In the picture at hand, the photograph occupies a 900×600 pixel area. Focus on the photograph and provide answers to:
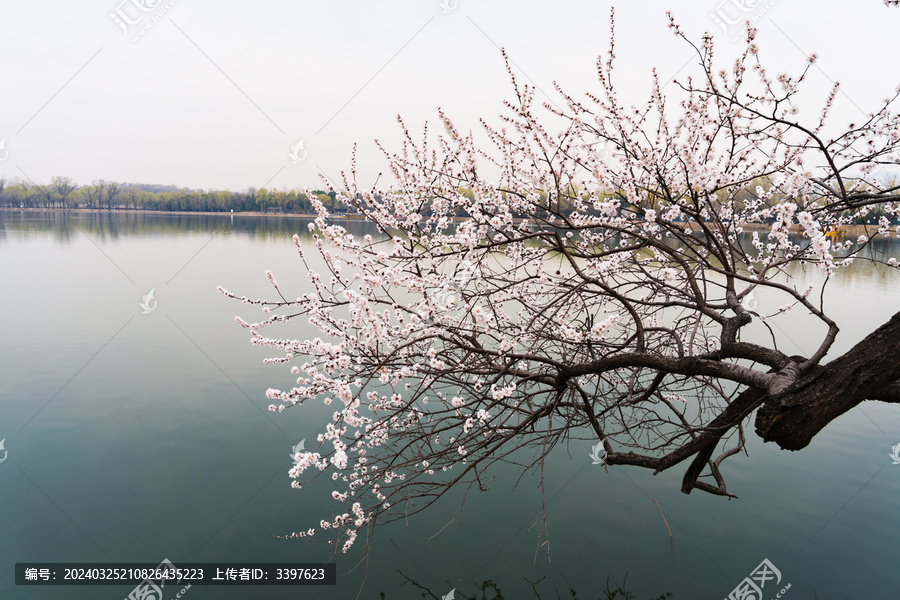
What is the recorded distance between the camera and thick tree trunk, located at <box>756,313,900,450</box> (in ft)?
8.76

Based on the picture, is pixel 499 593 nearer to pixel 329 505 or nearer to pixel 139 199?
pixel 329 505

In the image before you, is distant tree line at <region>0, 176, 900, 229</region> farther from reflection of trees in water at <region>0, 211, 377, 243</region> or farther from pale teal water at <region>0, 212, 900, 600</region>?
pale teal water at <region>0, 212, 900, 600</region>

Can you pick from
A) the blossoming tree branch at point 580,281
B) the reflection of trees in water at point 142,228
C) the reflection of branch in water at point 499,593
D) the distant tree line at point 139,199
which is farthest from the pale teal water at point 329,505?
the distant tree line at point 139,199

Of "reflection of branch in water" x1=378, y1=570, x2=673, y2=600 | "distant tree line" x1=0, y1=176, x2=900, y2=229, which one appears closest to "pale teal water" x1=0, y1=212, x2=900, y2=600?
"reflection of branch in water" x1=378, y1=570, x2=673, y2=600

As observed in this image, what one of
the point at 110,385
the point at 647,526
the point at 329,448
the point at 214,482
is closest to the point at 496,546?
the point at 647,526

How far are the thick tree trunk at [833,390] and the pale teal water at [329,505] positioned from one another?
3.48 metres

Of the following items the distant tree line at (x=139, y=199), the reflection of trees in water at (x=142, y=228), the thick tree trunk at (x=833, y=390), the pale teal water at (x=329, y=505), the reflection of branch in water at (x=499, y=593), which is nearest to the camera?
the thick tree trunk at (x=833, y=390)

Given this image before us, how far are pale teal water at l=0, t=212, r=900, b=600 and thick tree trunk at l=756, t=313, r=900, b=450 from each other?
11.4 feet

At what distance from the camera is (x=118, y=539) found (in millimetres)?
5969

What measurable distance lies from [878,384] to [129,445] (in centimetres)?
932

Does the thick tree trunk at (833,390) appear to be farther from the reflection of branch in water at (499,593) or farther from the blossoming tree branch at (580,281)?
the reflection of branch in water at (499,593)

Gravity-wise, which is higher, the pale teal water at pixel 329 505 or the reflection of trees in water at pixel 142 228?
the reflection of trees in water at pixel 142 228

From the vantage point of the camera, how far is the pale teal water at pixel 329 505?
5719 mm

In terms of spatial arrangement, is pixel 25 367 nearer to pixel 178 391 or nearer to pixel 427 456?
pixel 178 391
